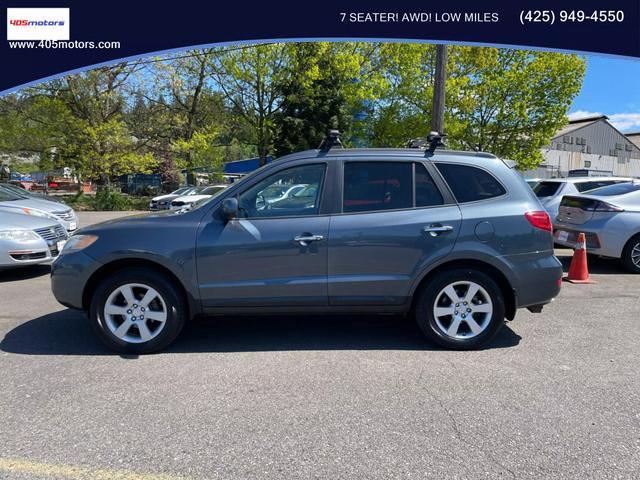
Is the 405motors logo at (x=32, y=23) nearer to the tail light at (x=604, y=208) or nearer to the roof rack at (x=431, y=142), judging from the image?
the roof rack at (x=431, y=142)

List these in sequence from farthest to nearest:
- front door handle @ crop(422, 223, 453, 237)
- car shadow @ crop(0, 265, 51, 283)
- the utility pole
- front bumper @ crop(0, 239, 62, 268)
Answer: the utility pole < car shadow @ crop(0, 265, 51, 283) < front bumper @ crop(0, 239, 62, 268) < front door handle @ crop(422, 223, 453, 237)

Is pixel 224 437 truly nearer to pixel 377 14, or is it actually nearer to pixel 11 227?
pixel 11 227

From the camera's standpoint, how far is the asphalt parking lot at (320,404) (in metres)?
2.53

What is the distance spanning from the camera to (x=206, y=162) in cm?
2627

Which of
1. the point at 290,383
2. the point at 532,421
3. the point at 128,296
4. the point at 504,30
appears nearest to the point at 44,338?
the point at 128,296

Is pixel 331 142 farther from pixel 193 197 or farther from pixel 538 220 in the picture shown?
pixel 193 197

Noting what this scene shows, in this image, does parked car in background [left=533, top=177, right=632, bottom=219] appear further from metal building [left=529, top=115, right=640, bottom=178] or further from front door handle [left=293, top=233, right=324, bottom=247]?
metal building [left=529, top=115, right=640, bottom=178]

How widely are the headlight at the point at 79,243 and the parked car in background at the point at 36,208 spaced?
4.79 m

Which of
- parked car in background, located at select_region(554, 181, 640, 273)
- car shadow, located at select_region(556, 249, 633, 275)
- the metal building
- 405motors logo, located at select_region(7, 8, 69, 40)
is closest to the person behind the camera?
parked car in background, located at select_region(554, 181, 640, 273)

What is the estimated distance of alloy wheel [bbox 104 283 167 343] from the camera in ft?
13.0

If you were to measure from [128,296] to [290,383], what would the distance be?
1668 millimetres

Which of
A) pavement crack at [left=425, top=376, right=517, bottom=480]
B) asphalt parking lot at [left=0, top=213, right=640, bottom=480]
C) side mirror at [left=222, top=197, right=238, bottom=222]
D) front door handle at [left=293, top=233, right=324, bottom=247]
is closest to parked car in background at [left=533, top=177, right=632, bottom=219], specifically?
asphalt parking lot at [left=0, top=213, right=640, bottom=480]

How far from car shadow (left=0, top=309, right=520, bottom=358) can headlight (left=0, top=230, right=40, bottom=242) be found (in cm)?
233

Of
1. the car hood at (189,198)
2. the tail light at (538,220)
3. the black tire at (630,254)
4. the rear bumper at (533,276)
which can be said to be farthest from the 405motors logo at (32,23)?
the black tire at (630,254)
